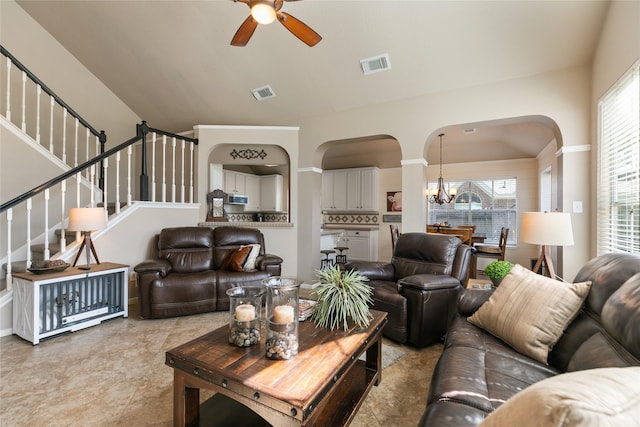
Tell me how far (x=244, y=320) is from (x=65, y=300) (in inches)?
95.6

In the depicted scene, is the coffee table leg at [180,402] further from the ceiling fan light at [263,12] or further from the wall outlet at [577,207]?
the wall outlet at [577,207]

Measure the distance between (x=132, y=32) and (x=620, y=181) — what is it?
18.9ft

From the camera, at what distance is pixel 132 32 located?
4039 mm

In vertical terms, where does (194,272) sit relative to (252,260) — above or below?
below

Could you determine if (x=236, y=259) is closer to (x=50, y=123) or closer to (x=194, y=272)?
(x=194, y=272)

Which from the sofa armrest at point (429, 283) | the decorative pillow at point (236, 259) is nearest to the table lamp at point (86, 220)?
the decorative pillow at point (236, 259)

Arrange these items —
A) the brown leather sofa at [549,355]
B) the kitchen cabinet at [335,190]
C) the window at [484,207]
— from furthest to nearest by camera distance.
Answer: the kitchen cabinet at [335,190], the window at [484,207], the brown leather sofa at [549,355]

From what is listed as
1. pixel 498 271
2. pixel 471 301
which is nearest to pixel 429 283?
pixel 471 301

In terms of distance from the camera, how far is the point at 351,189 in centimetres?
726

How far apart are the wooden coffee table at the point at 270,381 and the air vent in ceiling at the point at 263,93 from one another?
11.7 ft

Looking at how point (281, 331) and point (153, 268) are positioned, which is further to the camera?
point (153, 268)

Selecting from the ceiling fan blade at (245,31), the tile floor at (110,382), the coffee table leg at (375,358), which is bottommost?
the tile floor at (110,382)

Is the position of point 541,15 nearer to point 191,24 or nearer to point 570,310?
point 570,310

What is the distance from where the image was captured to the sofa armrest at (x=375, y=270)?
321 centimetres
